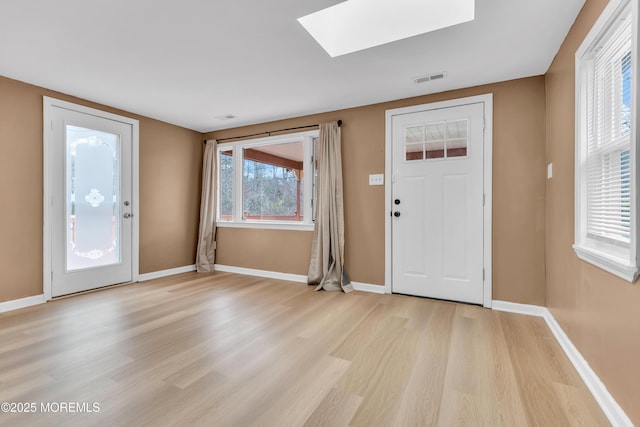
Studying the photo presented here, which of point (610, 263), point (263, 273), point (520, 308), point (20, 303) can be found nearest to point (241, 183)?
point (263, 273)

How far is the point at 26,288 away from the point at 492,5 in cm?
477

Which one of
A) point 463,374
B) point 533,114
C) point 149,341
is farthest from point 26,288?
point 533,114

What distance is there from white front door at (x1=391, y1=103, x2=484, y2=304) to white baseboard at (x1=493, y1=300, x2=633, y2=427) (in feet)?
1.60

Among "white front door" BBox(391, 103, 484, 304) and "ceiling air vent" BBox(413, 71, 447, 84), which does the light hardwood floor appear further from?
"ceiling air vent" BBox(413, 71, 447, 84)

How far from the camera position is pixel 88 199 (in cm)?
360

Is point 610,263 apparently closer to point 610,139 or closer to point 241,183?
point 610,139

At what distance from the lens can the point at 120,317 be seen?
9.01 ft

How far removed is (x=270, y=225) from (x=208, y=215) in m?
1.13

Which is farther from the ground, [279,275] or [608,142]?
[608,142]

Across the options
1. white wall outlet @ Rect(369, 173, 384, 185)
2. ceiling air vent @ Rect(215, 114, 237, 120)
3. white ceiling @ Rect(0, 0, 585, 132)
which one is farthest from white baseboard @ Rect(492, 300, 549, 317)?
ceiling air vent @ Rect(215, 114, 237, 120)

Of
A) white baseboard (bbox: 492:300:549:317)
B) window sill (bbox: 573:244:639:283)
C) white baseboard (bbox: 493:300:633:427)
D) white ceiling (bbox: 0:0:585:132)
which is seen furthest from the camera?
white baseboard (bbox: 492:300:549:317)

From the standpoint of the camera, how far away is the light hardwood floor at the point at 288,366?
1473 mm

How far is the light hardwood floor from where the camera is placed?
1.47 m

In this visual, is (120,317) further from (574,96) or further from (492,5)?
(574,96)
